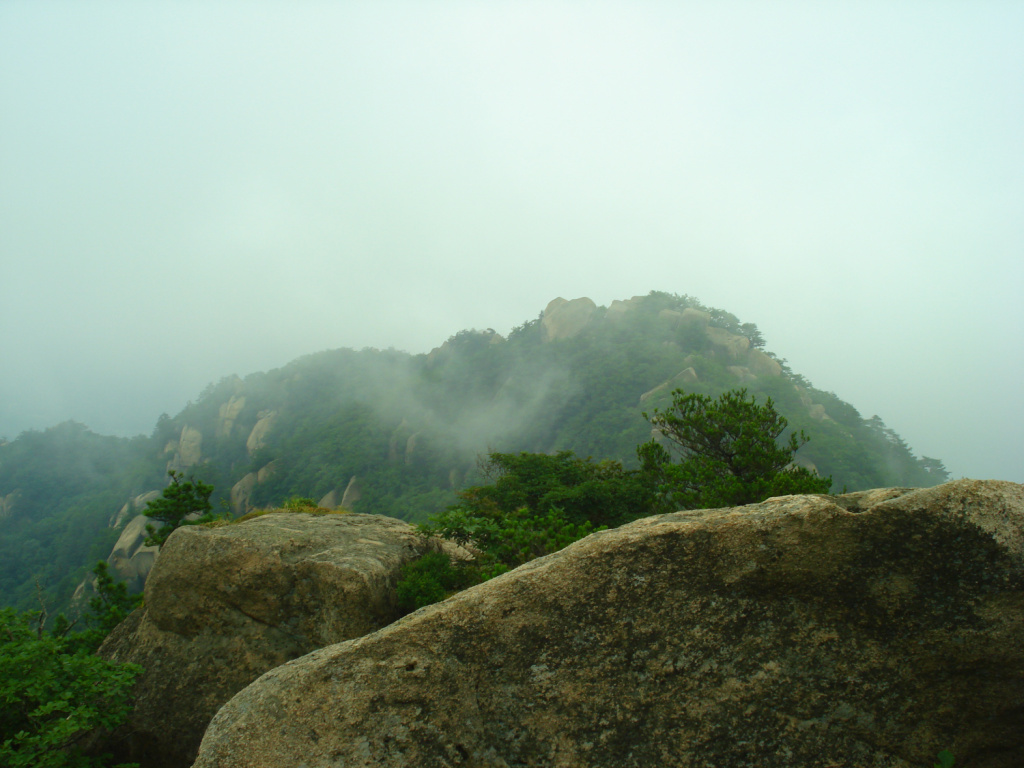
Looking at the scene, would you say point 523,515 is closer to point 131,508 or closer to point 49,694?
point 49,694

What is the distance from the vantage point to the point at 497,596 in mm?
3568

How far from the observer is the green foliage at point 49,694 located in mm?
5203

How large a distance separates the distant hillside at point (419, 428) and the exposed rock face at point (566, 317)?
0.92 feet

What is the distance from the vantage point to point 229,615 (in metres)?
7.04

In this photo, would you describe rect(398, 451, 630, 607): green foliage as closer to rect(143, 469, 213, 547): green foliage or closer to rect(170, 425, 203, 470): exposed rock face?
rect(143, 469, 213, 547): green foliage

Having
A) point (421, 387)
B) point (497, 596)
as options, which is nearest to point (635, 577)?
point (497, 596)

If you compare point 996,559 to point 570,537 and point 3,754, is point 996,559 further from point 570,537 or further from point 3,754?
point 3,754

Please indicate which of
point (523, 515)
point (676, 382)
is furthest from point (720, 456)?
point (676, 382)

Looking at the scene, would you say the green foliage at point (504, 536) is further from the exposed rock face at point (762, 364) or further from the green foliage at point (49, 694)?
the exposed rock face at point (762, 364)

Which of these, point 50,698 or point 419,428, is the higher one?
point 50,698

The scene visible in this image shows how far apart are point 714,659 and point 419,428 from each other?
6109 centimetres

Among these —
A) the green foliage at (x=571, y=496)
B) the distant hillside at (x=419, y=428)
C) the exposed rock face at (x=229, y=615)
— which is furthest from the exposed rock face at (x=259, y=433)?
the exposed rock face at (x=229, y=615)

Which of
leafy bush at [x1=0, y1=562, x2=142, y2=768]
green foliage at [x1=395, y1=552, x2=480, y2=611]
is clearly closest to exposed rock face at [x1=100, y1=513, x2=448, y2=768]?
green foliage at [x1=395, y1=552, x2=480, y2=611]

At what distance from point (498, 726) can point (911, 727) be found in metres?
2.40
